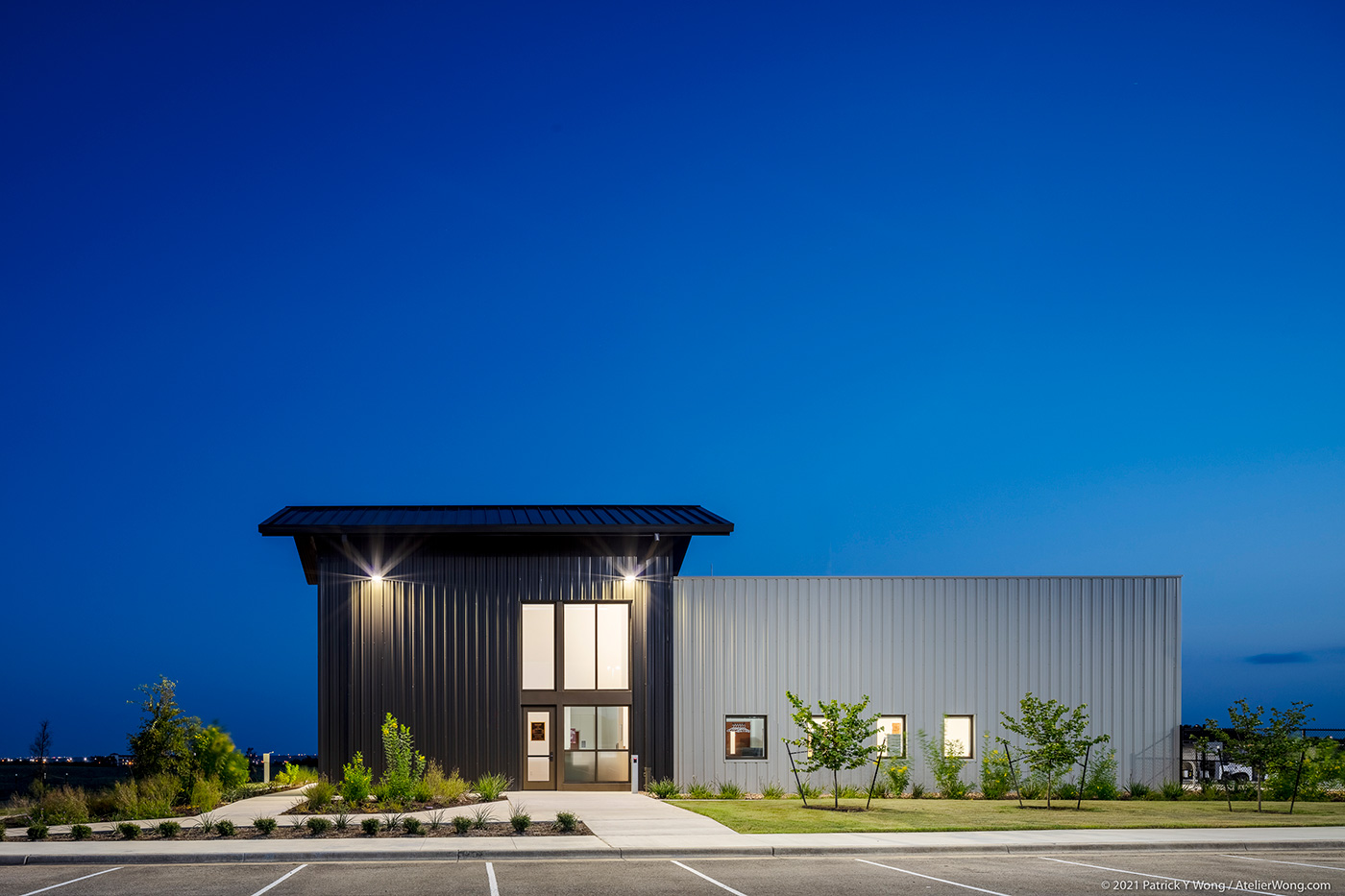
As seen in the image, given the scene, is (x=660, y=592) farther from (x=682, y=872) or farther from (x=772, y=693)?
(x=682, y=872)

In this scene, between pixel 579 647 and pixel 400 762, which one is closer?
pixel 400 762

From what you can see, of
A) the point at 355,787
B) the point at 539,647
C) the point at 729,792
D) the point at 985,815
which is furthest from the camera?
the point at 539,647

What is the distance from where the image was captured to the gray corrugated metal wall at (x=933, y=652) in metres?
26.8

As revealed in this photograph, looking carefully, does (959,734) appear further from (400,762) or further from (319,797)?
(319,797)

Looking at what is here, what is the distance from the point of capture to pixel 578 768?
26.2 m

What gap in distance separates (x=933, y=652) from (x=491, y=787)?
438 inches

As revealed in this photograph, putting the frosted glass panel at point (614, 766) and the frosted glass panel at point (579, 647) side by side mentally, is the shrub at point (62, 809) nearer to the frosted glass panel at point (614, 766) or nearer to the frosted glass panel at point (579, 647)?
the frosted glass panel at point (579, 647)

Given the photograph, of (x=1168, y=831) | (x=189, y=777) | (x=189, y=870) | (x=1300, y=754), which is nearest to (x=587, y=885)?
(x=189, y=870)

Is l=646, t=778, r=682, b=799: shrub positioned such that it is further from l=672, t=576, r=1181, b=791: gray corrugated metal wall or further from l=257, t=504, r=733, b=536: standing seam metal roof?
l=257, t=504, r=733, b=536: standing seam metal roof

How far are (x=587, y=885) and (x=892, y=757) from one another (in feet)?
46.6

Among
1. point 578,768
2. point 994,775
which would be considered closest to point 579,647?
point 578,768

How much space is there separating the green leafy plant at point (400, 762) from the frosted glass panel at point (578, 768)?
335 cm

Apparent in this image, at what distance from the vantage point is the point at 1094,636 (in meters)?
27.5

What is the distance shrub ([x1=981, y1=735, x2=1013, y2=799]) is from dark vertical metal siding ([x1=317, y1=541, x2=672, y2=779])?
24.2 ft
